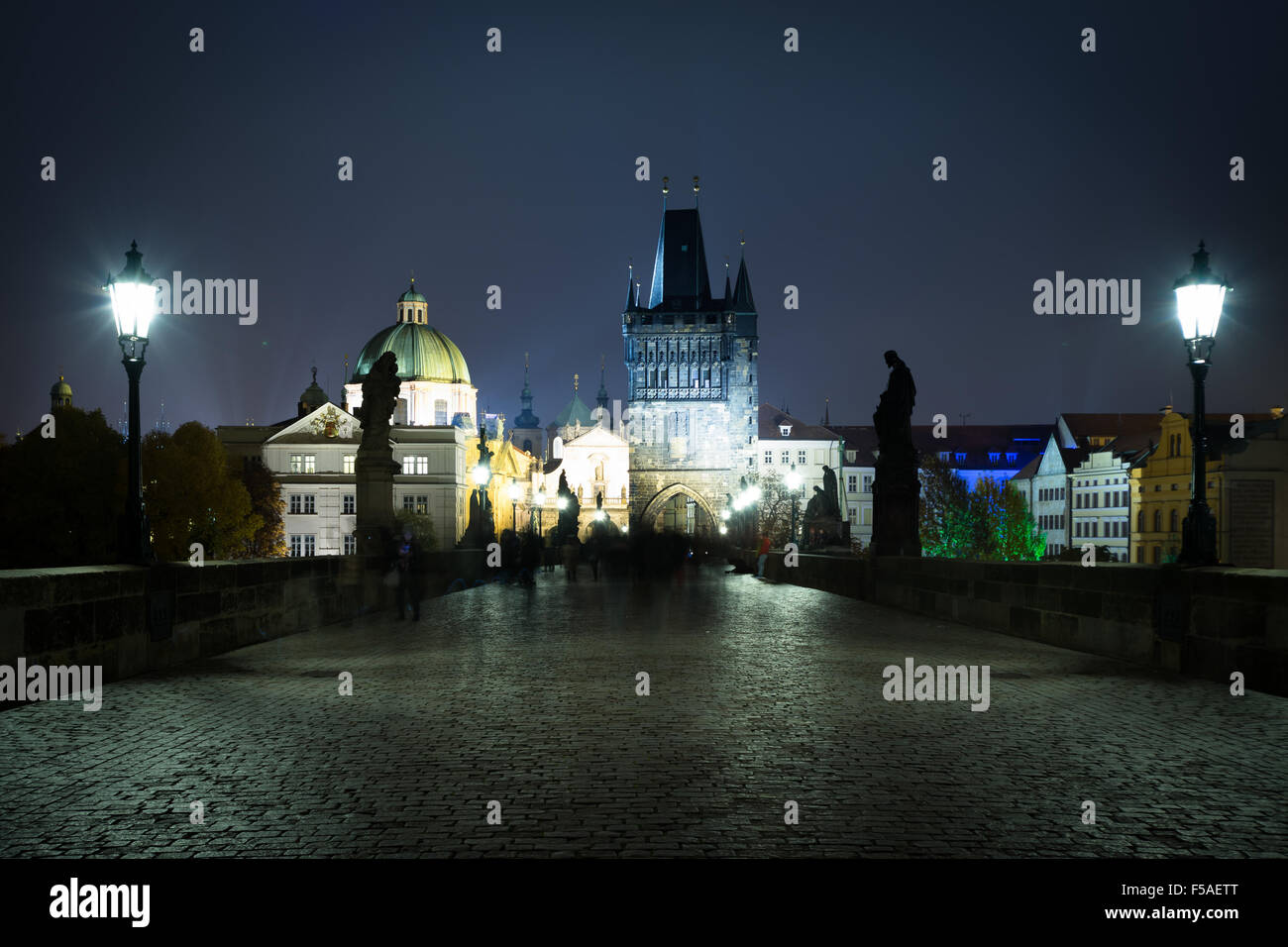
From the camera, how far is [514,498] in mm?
106500

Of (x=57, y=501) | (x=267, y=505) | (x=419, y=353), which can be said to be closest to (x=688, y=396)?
(x=419, y=353)

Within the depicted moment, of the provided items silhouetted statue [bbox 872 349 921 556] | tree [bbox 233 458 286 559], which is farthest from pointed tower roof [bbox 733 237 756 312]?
silhouetted statue [bbox 872 349 921 556]

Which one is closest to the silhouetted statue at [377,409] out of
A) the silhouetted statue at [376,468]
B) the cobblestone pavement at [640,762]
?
the silhouetted statue at [376,468]

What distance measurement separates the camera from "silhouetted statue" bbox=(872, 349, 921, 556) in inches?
845

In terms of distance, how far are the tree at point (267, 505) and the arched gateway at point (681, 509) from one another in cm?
3191

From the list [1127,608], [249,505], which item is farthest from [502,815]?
[249,505]

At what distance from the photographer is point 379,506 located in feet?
68.4

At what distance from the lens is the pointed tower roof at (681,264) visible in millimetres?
110312

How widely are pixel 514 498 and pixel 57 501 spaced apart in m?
56.4

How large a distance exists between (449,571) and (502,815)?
2188cm

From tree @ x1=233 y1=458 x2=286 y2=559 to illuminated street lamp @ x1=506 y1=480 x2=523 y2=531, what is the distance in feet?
61.0

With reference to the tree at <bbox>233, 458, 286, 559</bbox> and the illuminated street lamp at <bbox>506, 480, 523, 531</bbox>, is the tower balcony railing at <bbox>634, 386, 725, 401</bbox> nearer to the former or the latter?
the illuminated street lamp at <bbox>506, 480, 523, 531</bbox>

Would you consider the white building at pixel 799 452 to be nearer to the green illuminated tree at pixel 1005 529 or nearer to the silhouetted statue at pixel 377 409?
the green illuminated tree at pixel 1005 529
